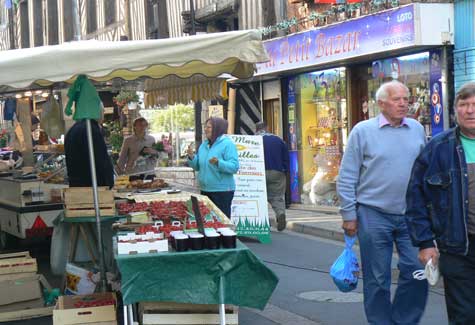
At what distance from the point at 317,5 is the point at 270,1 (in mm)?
2338

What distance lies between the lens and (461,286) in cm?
414

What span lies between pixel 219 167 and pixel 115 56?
3476 mm

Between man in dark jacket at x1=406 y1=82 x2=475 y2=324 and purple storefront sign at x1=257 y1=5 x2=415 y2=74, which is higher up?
purple storefront sign at x1=257 y1=5 x2=415 y2=74

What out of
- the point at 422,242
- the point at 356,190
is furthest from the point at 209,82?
the point at 422,242

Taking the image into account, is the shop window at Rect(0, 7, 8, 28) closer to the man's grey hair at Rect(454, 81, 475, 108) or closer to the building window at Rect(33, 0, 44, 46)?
the building window at Rect(33, 0, 44, 46)

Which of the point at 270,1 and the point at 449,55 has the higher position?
the point at 270,1

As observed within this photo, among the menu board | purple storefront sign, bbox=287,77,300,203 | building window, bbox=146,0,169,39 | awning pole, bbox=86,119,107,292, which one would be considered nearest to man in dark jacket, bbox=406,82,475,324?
awning pole, bbox=86,119,107,292

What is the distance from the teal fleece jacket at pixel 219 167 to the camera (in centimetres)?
916

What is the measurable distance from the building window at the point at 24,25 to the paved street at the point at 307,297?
31319mm

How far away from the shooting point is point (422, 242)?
14.0 ft

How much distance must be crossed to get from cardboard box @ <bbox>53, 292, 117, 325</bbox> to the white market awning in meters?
1.74

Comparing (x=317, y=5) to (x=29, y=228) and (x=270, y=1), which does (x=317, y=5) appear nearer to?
(x=270, y=1)

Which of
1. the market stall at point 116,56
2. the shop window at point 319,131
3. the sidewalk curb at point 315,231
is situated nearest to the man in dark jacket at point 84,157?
the market stall at point 116,56

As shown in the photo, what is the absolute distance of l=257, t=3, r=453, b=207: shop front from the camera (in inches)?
486
